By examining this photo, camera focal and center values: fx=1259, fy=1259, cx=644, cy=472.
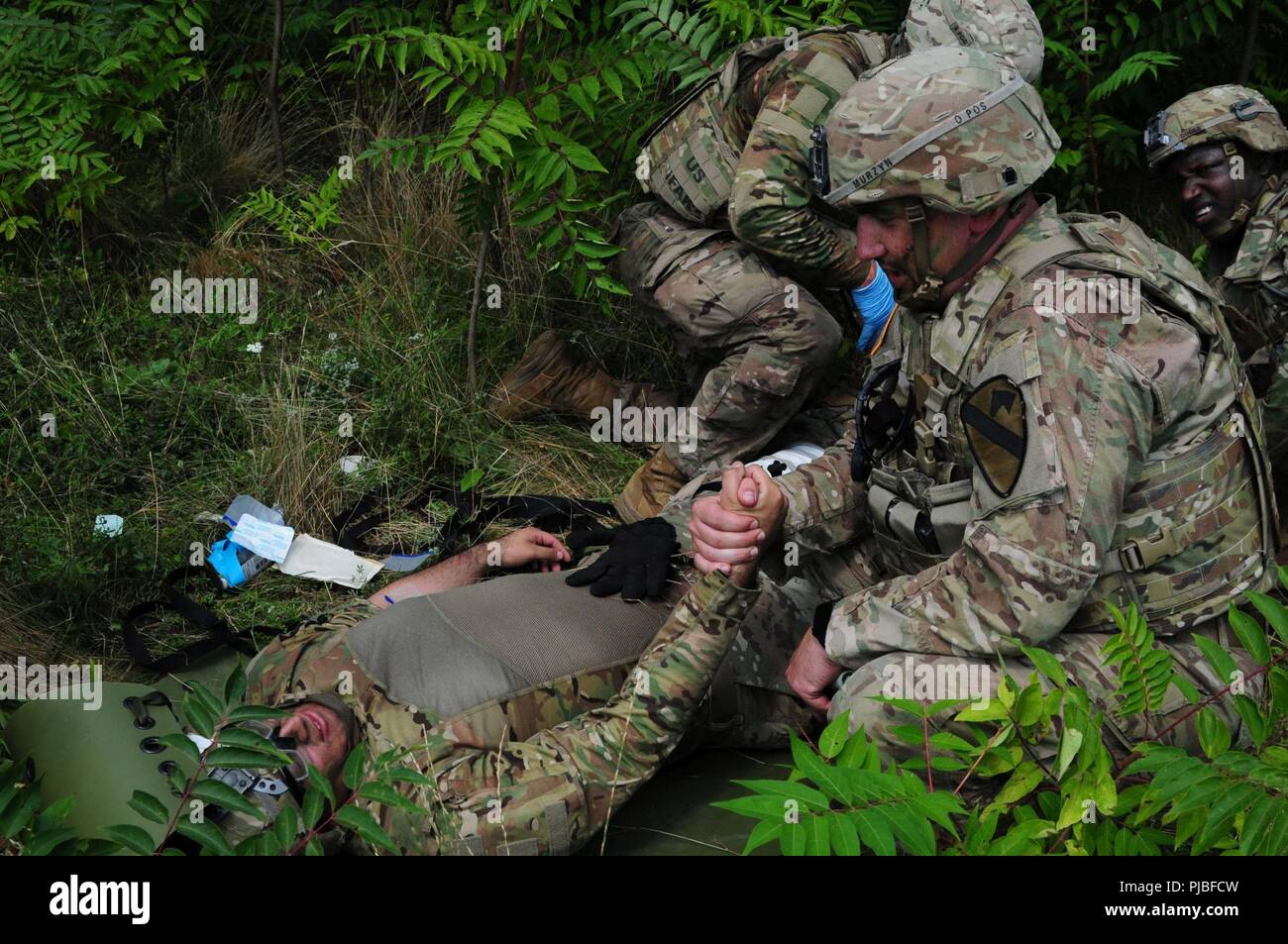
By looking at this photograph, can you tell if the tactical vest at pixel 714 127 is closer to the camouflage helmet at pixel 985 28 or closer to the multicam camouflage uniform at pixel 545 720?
the camouflage helmet at pixel 985 28

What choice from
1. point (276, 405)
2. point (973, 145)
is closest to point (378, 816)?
point (973, 145)

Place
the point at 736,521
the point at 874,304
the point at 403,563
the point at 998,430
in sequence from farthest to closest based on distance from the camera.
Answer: the point at 874,304 < the point at 403,563 < the point at 736,521 < the point at 998,430

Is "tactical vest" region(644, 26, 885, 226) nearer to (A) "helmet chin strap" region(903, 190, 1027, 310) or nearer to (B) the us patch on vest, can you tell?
(A) "helmet chin strap" region(903, 190, 1027, 310)

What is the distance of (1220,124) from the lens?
456 cm

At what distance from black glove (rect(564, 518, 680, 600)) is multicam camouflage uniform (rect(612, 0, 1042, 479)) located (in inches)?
49.6

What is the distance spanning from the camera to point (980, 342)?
291 centimetres

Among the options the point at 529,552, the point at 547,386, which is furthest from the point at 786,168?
the point at 529,552

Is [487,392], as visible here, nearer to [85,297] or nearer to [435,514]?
[435,514]

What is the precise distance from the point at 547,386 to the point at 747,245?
107 centimetres

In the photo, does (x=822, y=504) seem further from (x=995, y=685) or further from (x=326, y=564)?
(x=326, y=564)

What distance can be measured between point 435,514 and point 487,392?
2.69ft

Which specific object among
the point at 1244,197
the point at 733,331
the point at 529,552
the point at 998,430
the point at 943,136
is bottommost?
the point at 529,552

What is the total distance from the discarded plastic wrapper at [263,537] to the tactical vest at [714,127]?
6.62 feet

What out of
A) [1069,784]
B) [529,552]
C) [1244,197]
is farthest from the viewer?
[1244,197]
